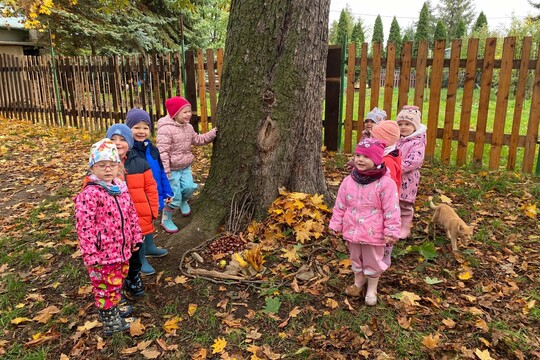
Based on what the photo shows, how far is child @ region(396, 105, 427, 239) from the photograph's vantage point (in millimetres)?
3971

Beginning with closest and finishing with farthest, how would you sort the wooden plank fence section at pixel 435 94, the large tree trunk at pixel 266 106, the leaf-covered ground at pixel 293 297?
1. the leaf-covered ground at pixel 293 297
2. the large tree trunk at pixel 266 106
3. the wooden plank fence section at pixel 435 94

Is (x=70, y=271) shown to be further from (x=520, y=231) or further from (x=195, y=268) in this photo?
(x=520, y=231)

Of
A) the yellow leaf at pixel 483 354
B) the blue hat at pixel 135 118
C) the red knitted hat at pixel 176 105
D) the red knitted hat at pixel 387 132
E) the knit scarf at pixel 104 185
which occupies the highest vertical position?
the red knitted hat at pixel 176 105

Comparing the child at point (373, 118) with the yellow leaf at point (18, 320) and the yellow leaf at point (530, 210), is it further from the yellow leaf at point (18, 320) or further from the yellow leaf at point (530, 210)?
the yellow leaf at point (18, 320)

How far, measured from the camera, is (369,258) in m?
3.09

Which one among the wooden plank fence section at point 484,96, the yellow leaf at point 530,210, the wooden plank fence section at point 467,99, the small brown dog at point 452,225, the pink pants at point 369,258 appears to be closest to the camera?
the pink pants at point 369,258

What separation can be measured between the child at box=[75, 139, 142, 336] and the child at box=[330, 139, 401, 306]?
5.15ft

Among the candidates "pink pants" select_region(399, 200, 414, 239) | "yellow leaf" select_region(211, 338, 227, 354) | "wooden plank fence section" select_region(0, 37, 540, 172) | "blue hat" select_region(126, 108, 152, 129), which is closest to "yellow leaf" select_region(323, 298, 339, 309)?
"yellow leaf" select_region(211, 338, 227, 354)

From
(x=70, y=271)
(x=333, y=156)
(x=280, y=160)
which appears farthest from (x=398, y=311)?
(x=333, y=156)

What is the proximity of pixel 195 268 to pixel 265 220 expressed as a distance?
2.78ft

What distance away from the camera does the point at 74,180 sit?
6543mm

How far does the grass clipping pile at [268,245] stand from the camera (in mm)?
3539

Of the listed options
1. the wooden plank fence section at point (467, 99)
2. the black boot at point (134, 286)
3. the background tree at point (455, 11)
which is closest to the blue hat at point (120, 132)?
the black boot at point (134, 286)

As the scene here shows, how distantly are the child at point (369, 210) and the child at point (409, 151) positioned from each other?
0.98 m
